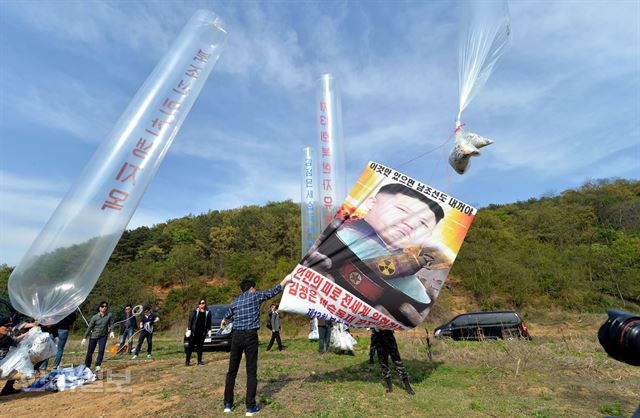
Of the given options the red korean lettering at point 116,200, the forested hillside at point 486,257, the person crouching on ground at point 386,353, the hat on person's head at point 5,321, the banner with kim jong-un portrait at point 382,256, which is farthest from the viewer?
the forested hillside at point 486,257

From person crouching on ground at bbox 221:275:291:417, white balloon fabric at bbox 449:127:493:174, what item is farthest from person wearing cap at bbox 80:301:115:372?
white balloon fabric at bbox 449:127:493:174

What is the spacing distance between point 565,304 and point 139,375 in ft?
101

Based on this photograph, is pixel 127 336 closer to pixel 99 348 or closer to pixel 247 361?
pixel 99 348

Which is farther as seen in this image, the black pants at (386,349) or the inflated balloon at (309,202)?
the inflated balloon at (309,202)

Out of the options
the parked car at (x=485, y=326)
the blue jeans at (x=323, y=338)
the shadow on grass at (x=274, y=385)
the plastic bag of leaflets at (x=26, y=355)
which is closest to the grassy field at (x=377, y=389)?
the shadow on grass at (x=274, y=385)

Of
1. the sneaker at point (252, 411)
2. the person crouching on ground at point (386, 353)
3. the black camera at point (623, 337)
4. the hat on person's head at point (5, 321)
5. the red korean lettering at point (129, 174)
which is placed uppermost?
the red korean lettering at point (129, 174)

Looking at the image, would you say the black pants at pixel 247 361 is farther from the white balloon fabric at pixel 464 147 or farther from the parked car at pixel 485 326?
the parked car at pixel 485 326

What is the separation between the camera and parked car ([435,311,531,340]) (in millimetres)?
13859

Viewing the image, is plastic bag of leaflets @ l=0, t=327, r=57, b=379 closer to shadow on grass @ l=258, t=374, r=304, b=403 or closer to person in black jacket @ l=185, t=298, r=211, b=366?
person in black jacket @ l=185, t=298, r=211, b=366

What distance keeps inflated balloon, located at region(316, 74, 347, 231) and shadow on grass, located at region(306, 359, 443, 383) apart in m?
3.24

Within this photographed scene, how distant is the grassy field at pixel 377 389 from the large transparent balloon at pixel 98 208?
1.76 m

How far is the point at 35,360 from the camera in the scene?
5.64 m

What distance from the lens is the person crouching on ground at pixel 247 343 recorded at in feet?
15.3

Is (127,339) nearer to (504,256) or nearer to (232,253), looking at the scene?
(504,256)
